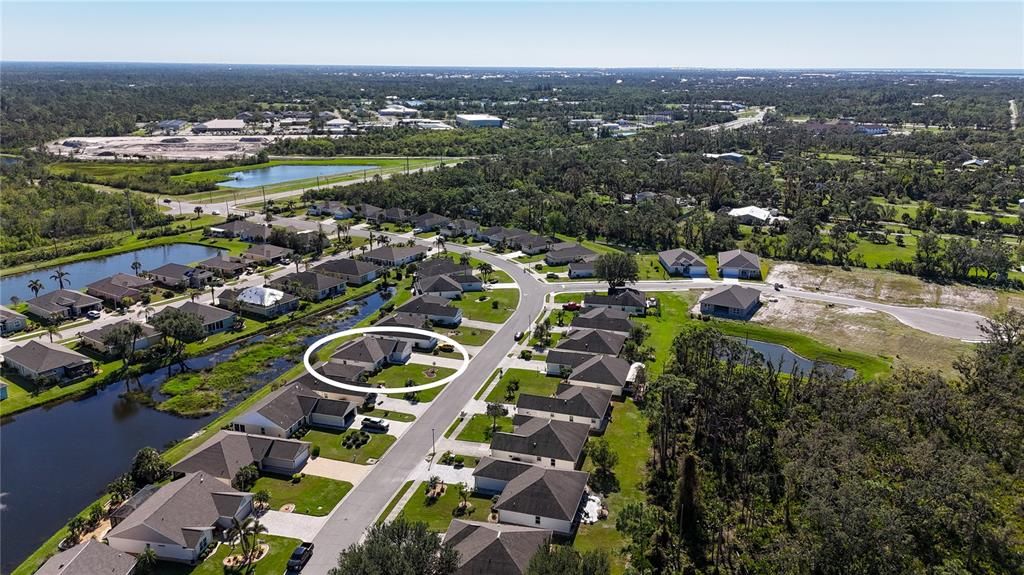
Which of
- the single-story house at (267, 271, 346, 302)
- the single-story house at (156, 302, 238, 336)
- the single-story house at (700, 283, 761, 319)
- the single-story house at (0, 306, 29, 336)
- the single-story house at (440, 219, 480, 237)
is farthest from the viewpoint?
the single-story house at (440, 219, 480, 237)

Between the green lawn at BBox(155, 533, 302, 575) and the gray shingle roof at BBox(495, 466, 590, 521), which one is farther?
the gray shingle roof at BBox(495, 466, 590, 521)

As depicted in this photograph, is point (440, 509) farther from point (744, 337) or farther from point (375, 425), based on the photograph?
point (744, 337)

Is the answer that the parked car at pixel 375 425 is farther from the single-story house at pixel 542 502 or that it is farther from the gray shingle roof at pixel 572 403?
the single-story house at pixel 542 502

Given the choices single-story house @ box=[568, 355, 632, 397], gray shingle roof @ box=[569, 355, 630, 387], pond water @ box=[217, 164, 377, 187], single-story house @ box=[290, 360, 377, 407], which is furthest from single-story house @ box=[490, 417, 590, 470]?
pond water @ box=[217, 164, 377, 187]

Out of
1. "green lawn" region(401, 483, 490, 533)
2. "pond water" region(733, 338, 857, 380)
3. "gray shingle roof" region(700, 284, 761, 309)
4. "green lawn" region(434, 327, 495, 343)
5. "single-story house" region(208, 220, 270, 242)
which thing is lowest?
"pond water" region(733, 338, 857, 380)

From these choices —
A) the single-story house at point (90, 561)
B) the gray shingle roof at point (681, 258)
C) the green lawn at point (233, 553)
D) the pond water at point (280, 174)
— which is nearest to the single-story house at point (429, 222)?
the gray shingle roof at point (681, 258)

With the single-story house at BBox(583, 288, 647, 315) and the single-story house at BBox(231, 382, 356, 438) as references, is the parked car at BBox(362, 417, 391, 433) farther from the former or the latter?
the single-story house at BBox(583, 288, 647, 315)

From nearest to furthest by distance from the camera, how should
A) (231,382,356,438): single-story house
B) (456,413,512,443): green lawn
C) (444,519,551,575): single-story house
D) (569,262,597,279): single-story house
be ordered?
(444,519,551,575): single-story house < (231,382,356,438): single-story house < (456,413,512,443): green lawn < (569,262,597,279): single-story house

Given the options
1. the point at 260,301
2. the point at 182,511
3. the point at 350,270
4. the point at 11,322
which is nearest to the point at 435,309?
the point at 350,270
